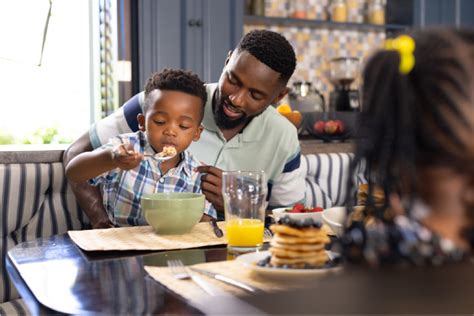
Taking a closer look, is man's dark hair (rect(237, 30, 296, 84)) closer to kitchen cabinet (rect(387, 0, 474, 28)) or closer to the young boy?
the young boy

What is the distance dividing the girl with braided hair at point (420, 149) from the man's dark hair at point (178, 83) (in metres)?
1.30

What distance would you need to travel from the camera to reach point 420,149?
416mm

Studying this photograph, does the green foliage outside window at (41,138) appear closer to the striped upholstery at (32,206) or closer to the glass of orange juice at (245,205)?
the striped upholstery at (32,206)

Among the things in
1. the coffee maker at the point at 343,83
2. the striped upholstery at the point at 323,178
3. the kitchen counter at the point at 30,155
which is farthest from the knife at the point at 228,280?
the coffee maker at the point at 343,83

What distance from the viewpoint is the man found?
1903 mm

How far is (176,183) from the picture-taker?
1720 mm

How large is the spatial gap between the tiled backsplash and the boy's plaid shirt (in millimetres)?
2405

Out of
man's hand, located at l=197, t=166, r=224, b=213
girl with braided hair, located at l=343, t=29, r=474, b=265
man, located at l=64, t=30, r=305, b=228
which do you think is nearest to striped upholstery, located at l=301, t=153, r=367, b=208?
man, located at l=64, t=30, r=305, b=228

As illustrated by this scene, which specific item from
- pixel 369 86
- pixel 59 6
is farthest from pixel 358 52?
pixel 369 86

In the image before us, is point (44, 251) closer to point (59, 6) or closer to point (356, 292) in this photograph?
point (356, 292)

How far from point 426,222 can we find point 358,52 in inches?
163

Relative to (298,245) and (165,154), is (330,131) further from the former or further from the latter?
(298,245)

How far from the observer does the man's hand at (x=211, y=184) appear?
1.82 m

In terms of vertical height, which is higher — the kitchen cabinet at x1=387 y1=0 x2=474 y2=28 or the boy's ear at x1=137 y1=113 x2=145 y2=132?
the kitchen cabinet at x1=387 y1=0 x2=474 y2=28
